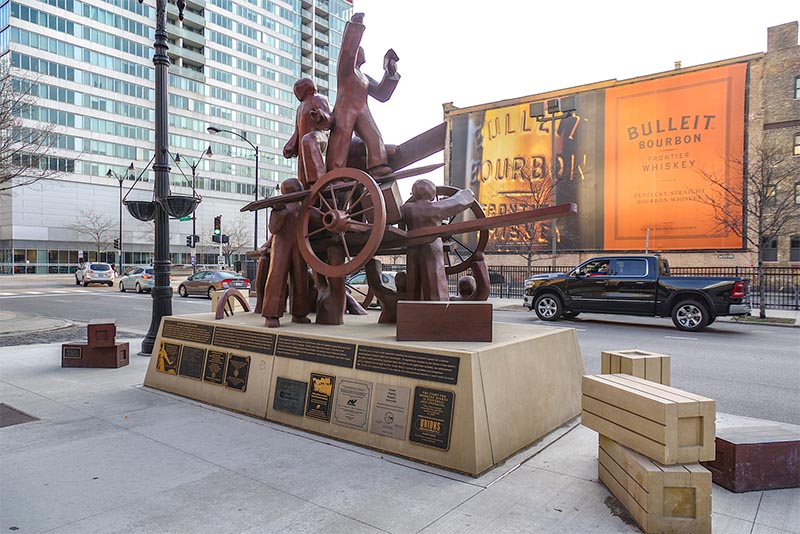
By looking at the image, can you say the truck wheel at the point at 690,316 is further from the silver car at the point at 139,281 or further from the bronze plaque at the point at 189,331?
the silver car at the point at 139,281

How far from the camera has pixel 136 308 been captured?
19.0 meters

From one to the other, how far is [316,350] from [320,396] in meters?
0.42

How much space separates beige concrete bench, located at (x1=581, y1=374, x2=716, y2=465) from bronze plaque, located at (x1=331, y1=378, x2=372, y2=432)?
1861mm

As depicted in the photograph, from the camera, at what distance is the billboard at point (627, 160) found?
105 feet

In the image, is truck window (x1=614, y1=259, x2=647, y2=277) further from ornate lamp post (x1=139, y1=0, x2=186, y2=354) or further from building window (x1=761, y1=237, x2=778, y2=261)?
building window (x1=761, y1=237, x2=778, y2=261)

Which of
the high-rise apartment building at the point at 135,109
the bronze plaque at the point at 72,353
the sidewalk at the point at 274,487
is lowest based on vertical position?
the sidewalk at the point at 274,487

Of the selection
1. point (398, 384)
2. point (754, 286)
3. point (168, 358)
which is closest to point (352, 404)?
point (398, 384)

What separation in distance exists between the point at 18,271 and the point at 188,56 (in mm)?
32117

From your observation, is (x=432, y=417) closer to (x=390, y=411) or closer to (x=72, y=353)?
(x=390, y=411)

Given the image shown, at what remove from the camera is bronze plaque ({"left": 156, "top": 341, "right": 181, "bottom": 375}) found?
5977mm

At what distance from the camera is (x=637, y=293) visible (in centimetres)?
1401

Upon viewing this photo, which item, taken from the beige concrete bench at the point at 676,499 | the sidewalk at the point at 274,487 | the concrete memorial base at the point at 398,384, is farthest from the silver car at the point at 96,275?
the beige concrete bench at the point at 676,499

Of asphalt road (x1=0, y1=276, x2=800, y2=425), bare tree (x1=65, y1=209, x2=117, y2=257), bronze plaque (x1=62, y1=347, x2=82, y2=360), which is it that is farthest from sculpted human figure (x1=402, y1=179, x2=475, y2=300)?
bare tree (x1=65, y1=209, x2=117, y2=257)

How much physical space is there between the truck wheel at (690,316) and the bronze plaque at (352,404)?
1204 cm
